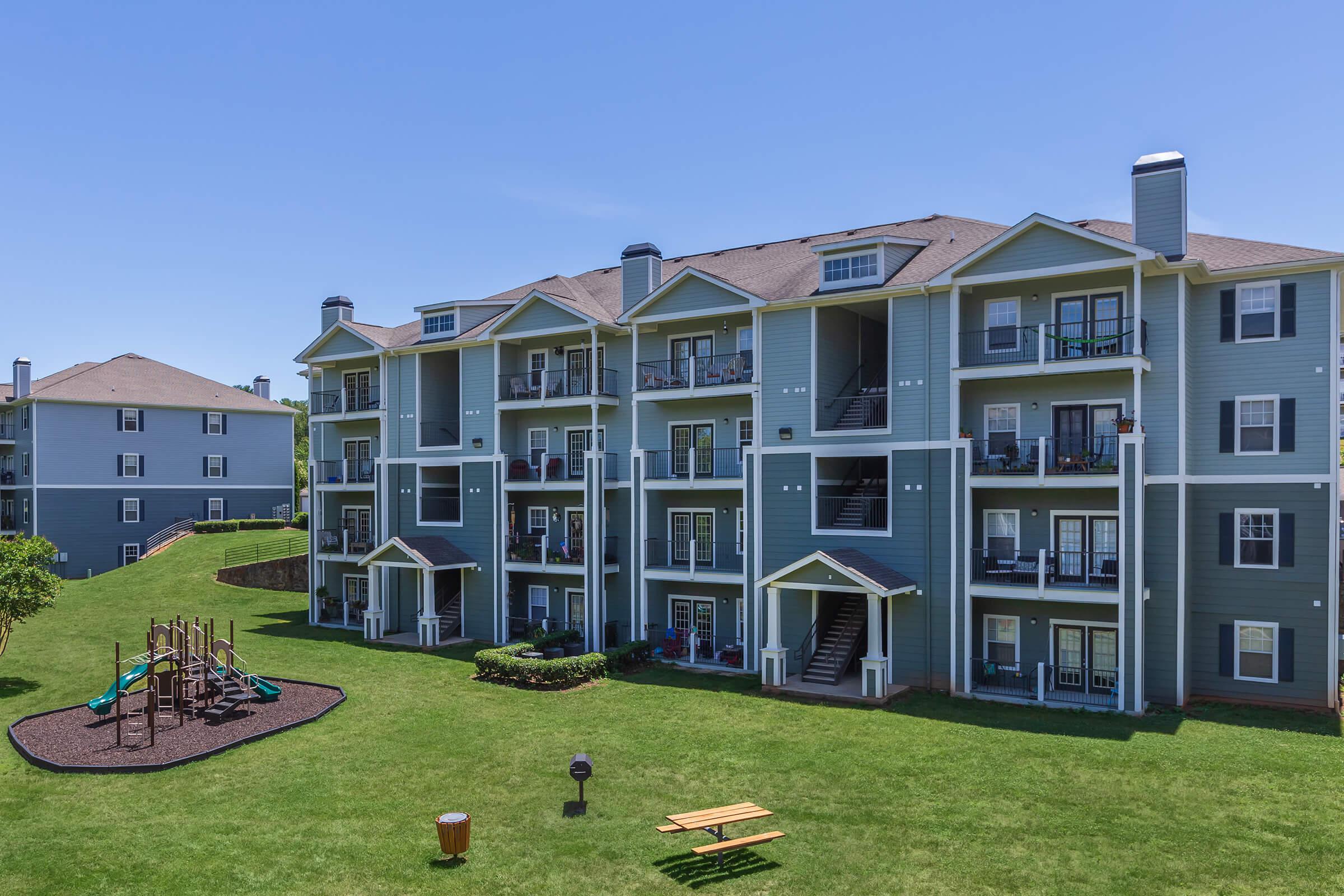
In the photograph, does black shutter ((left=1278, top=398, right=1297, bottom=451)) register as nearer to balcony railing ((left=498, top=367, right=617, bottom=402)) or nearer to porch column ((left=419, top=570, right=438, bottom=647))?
balcony railing ((left=498, top=367, right=617, bottom=402))

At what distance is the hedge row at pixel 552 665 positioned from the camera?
26.1 m

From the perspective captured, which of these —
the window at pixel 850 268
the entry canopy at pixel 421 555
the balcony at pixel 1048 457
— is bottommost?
the entry canopy at pixel 421 555

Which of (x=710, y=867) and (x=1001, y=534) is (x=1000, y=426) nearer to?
(x=1001, y=534)

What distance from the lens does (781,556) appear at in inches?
1084

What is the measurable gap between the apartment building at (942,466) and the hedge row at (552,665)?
203cm

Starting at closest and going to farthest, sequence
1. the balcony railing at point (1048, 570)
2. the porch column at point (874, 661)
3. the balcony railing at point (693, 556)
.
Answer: the balcony railing at point (1048, 570) → the porch column at point (874, 661) → the balcony railing at point (693, 556)

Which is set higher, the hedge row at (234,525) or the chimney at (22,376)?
the chimney at (22,376)

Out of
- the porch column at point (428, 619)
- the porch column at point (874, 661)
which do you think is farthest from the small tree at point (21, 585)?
the porch column at point (874, 661)

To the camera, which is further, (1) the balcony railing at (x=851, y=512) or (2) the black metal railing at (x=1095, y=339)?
(1) the balcony railing at (x=851, y=512)

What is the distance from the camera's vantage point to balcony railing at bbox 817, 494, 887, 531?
26781 mm

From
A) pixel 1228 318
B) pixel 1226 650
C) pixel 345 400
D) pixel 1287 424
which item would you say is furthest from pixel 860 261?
pixel 345 400

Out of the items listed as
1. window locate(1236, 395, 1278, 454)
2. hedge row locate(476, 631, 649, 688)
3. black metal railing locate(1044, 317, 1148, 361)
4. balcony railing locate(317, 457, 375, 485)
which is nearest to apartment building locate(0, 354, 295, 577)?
balcony railing locate(317, 457, 375, 485)

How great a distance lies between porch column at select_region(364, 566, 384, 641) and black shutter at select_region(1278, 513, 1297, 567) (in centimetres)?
2768

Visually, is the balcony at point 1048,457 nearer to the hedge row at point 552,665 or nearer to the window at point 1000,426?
the window at point 1000,426
